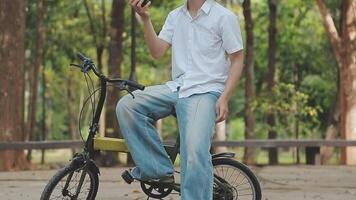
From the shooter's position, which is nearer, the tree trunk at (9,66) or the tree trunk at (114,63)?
the tree trunk at (9,66)

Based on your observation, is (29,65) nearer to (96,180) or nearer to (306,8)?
(306,8)

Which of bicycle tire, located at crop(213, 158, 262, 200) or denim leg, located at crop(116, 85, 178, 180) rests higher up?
denim leg, located at crop(116, 85, 178, 180)

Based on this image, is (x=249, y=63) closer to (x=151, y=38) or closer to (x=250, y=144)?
(x=250, y=144)

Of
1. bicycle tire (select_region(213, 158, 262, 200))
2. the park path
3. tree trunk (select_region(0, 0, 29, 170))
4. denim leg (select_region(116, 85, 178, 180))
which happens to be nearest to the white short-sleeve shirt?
denim leg (select_region(116, 85, 178, 180))

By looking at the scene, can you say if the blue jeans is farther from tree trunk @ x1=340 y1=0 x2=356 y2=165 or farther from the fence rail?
tree trunk @ x1=340 y1=0 x2=356 y2=165

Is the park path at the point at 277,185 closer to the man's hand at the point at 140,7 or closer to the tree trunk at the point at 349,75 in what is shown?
the man's hand at the point at 140,7

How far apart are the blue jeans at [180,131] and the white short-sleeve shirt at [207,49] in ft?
0.29

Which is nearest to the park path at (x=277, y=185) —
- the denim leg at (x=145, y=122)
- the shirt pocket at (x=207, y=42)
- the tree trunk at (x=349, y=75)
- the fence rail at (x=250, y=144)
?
the fence rail at (x=250, y=144)

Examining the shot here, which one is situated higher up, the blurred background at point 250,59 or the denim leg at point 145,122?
the blurred background at point 250,59

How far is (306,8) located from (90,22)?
803 cm

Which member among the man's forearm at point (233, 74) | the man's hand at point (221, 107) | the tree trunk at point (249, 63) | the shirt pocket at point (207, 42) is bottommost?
the man's hand at point (221, 107)

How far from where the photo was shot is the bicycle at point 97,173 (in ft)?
15.4

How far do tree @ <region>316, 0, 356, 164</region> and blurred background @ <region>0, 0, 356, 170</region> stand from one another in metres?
0.02

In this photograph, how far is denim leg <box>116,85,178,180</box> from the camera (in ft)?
15.2
